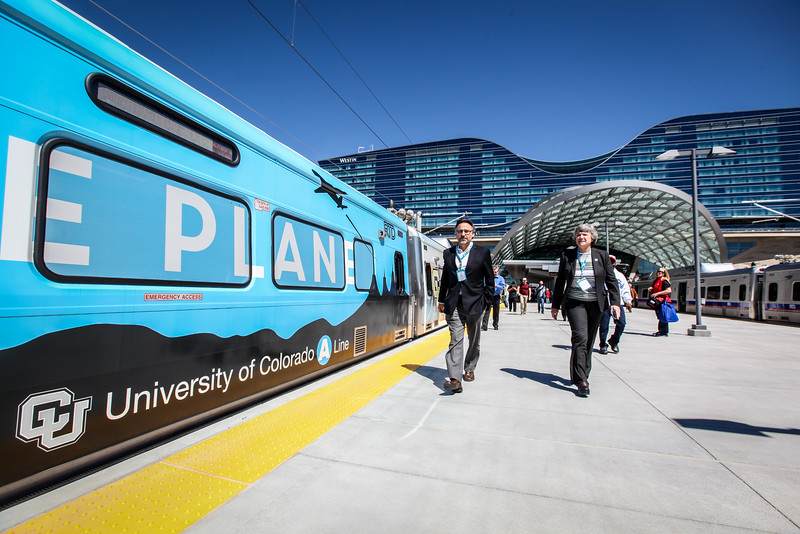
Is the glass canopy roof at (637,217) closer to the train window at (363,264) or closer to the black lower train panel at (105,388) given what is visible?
the train window at (363,264)

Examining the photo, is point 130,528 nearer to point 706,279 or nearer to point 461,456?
point 461,456

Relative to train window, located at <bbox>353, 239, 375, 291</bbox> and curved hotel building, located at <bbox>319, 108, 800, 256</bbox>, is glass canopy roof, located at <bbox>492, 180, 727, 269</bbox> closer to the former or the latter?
train window, located at <bbox>353, 239, 375, 291</bbox>

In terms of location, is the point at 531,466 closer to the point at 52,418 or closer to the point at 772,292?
the point at 52,418

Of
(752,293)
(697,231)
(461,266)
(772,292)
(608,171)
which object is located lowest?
(752,293)

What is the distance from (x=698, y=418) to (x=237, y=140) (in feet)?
15.3

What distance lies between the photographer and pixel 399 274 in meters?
7.45

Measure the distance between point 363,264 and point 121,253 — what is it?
3.59 m

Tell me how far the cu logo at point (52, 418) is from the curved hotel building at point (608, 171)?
87364 mm

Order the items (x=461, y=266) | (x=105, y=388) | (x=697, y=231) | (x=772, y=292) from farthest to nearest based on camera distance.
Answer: (x=772, y=292) < (x=697, y=231) < (x=461, y=266) < (x=105, y=388)

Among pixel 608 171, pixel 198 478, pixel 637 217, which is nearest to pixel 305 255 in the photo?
pixel 198 478

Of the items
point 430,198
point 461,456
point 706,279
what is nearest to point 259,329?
point 461,456

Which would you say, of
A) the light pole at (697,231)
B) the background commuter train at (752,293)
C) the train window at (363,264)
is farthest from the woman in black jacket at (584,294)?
the background commuter train at (752,293)

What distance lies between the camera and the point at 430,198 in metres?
133

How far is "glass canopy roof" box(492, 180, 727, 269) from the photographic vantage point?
113ft
